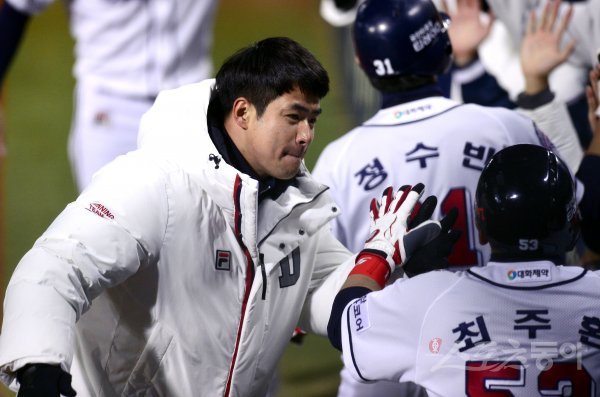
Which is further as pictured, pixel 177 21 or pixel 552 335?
pixel 177 21

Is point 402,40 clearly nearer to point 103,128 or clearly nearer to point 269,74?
point 269,74

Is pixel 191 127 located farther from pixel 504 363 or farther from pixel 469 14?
pixel 469 14

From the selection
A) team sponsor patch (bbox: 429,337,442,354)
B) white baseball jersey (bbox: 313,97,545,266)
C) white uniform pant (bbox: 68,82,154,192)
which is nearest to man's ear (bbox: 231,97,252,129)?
white baseball jersey (bbox: 313,97,545,266)

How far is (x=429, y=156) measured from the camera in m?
4.17

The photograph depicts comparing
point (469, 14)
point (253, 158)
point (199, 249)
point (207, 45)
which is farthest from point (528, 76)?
point (207, 45)

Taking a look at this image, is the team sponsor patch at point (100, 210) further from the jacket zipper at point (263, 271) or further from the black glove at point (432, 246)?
the black glove at point (432, 246)

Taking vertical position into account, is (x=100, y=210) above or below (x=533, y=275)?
above

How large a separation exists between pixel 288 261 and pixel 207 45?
3.56 meters

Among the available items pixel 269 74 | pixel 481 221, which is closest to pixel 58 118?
pixel 269 74

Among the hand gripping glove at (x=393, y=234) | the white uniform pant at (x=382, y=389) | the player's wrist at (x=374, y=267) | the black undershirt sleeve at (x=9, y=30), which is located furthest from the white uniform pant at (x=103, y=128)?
the player's wrist at (x=374, y=267)

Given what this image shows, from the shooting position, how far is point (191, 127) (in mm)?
3488

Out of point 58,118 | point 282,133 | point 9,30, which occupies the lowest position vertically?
point 58,118

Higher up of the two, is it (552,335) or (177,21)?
(177,21)

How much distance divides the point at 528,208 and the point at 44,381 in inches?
56.0
